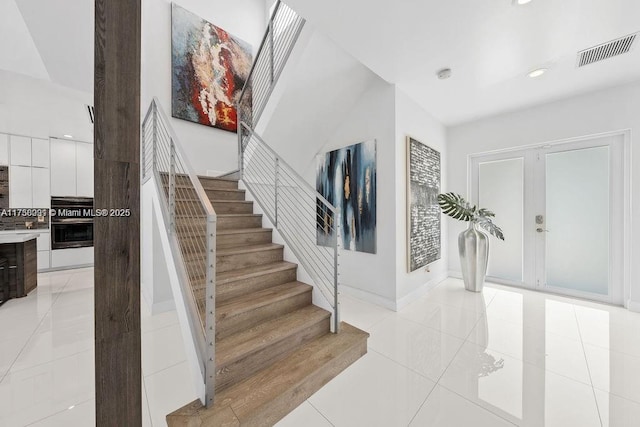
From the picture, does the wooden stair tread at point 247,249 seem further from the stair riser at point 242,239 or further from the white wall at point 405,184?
the white wall at point 405,184

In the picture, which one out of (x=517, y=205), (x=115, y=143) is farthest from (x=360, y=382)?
(x=517, y=205)

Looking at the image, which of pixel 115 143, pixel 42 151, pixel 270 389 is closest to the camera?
pixel 115 143

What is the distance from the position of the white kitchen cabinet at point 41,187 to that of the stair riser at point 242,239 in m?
1.37

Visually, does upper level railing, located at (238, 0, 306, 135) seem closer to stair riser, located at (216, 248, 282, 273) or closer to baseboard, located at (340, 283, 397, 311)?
stair riser, located at (216, 248, 282, 273)

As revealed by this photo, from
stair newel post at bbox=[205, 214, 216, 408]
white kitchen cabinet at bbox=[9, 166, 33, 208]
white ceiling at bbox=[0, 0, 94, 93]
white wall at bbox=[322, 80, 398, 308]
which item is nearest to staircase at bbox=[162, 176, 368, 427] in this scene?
stair newel post at bbox=[205, 214, 216, 408]

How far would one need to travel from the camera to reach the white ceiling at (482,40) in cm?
191

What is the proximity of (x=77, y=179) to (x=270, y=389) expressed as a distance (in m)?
1.68

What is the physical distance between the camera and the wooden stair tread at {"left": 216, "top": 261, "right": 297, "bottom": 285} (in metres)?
2.11

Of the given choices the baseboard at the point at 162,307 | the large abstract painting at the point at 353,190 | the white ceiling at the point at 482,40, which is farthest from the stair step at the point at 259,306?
the white ceiling at the point at 482,40

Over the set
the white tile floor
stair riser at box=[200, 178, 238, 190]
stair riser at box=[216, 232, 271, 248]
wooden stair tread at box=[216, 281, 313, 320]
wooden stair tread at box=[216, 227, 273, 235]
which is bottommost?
the white tile floor

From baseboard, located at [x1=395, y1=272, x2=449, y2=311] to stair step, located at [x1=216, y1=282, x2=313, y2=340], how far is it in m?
1.39

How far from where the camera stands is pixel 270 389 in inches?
61.2

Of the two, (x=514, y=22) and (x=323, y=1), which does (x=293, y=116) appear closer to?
(x=323, y=1)

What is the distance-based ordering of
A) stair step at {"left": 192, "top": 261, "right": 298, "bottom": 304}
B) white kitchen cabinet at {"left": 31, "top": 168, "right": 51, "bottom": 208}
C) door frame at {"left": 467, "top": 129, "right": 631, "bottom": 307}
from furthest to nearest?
door frame at {"left": 467, "top": 129, "right": 631, "bottom": 307} → stair step at {"left": 192, "top": 261, "right": 298, "bottom": 304} → white kitchen cabinet at {"left": 31, "top": 168, "right": 51, "bottom": 208}
